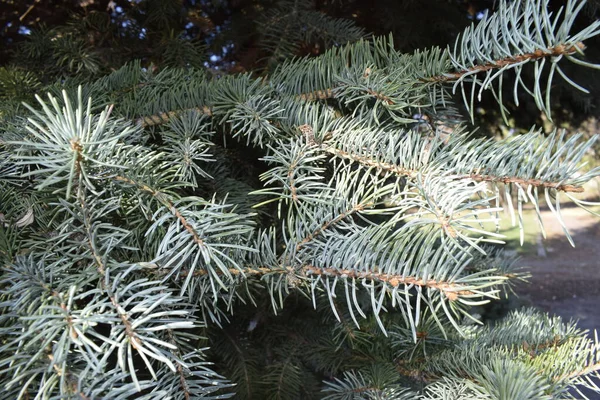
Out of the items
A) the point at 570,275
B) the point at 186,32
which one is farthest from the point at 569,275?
the point at 186,32

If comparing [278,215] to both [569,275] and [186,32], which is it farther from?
[569,275]

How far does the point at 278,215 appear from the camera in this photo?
0.40 meters

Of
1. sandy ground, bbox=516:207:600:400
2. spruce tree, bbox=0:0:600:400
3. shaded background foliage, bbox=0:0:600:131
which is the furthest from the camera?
sandy ground, bbox=516:207:600:400

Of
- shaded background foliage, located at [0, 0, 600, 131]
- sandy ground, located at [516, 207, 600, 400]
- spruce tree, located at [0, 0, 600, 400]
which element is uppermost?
shaded background foliage, located at [0, 0, 600, 131]

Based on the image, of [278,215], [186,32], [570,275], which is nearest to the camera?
[278,215]

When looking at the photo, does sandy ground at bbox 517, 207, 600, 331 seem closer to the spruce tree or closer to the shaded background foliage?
the shaded background foliage

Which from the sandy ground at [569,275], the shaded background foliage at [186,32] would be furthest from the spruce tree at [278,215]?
the sandy ground at [569,275]

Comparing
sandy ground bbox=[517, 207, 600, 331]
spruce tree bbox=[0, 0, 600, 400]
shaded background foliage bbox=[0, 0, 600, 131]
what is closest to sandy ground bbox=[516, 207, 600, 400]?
sandy ground bbox=[517, 207, 600, 331]

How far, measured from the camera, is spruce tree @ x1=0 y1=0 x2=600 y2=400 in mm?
233

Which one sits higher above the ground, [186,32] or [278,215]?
[186,32]

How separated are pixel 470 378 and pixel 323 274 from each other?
237 millimetres

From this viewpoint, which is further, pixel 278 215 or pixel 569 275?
pixel 569 275

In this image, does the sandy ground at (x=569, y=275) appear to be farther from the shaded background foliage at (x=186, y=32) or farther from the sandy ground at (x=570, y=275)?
the shaded background foliage at (x=186, y=32)

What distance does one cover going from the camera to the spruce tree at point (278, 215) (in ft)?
0.77
